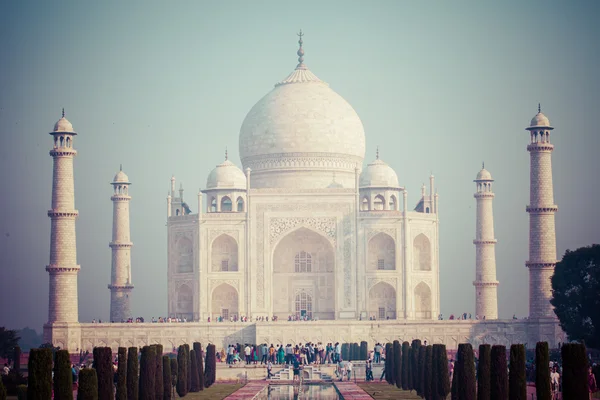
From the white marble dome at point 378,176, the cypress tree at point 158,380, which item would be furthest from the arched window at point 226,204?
the cypress tree at point 158,380

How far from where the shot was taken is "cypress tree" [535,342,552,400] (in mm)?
15531

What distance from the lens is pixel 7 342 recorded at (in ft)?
94.6

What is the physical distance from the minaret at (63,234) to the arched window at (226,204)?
573 centimetres

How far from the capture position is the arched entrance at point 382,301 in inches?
1351

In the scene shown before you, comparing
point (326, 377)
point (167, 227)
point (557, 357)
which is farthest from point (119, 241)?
point (557, 357)

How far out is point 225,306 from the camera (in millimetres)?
34281

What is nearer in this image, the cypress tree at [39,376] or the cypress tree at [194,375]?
the cypress tree at [39,376]

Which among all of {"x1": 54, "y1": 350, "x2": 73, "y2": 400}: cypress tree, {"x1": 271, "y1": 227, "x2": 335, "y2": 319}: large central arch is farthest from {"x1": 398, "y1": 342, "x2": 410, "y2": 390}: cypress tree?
{"x1": 271, "y1": 227, "x2": 335, "y2": 319}: large central arch

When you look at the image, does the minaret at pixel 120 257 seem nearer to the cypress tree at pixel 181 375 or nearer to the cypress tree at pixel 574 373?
the cypress tree at pixel 181 375

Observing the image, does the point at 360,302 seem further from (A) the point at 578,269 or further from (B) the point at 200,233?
(A) the point at 578,269

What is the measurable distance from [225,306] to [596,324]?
36.0 ft

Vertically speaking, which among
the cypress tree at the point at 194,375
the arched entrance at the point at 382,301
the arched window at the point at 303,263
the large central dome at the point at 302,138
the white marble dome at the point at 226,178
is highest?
the large central dome at the point at 302,138

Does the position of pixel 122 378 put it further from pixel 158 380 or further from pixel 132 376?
pixel 158 380

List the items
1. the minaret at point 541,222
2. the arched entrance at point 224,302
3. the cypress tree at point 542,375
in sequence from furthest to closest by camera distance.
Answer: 1. the arched entrance at point 224,302
2. the minaret at point 541,222
3. the cypress tree at point 542,375
